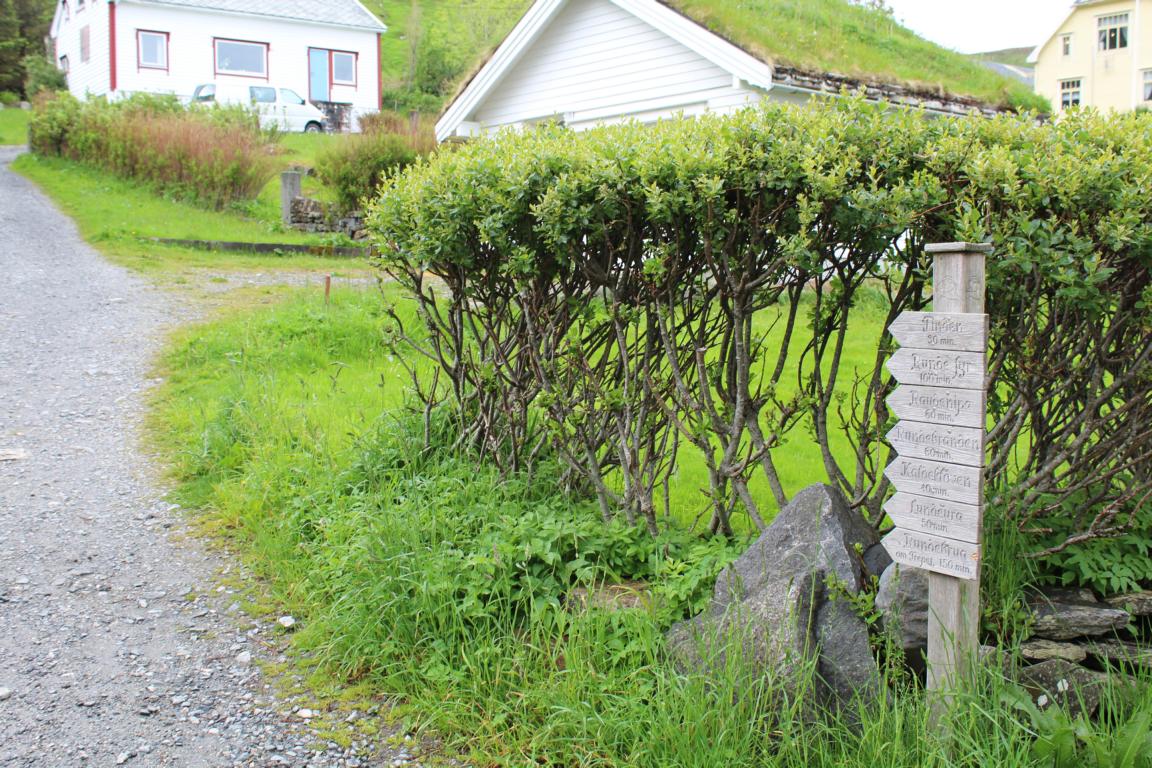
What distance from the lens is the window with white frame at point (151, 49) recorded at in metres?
36.5

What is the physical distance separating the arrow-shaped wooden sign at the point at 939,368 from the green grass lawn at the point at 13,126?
34061mm

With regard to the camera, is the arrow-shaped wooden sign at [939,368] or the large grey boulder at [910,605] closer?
the arrow-shaped wooden sign at [939,368]

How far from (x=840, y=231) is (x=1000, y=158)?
1.92 ft

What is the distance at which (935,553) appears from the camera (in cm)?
311

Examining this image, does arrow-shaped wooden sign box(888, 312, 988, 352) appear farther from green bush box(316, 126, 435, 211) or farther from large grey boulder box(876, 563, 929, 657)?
green bush box(316, 126, 435, 211)

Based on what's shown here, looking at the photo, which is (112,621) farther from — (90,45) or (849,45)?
(90,45)

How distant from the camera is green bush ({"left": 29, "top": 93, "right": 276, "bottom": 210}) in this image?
20938mm

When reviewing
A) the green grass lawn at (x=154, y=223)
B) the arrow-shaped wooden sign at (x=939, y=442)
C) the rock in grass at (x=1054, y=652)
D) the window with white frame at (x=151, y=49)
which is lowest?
the rock in grass at (x=1054, y=652)

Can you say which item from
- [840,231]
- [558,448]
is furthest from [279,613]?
[840,231]

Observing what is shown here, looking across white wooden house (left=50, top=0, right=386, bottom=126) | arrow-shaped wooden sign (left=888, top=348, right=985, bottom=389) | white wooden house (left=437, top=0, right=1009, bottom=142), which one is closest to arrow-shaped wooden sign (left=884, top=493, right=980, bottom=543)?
arrow-shaped wooden sign (left=888, top=348, right=985, bottom=389)

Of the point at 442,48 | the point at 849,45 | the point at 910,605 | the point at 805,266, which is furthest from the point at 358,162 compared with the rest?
the point at 442,48

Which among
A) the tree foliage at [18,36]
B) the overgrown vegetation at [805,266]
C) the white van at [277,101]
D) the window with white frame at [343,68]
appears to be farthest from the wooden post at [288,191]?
the tree foliage at [18,36]

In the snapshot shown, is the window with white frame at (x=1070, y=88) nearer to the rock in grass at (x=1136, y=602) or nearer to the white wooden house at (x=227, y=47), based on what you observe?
the white wooden house at (x=227, y=47)

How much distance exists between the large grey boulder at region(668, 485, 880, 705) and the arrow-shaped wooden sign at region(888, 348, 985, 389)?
59 cm
